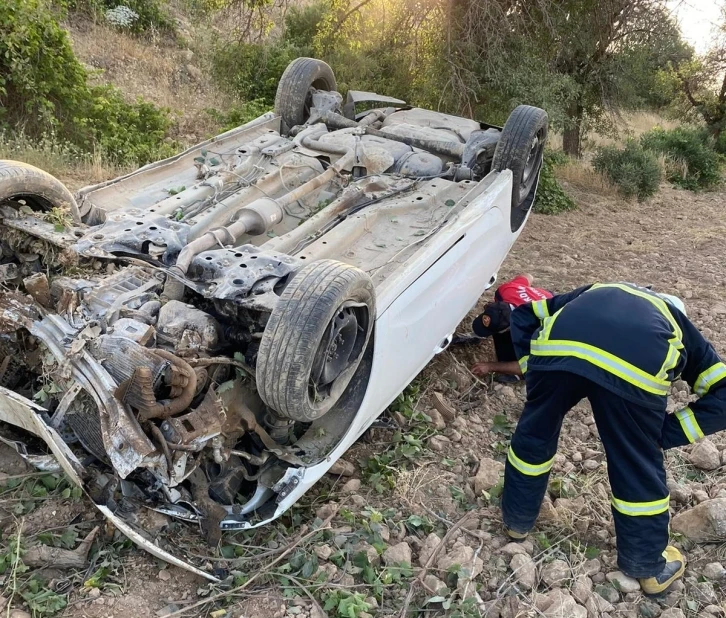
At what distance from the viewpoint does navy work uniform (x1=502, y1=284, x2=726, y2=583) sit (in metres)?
2.63

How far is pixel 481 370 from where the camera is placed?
450cm

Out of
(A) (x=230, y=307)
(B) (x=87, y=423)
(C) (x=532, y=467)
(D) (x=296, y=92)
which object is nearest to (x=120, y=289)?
(A) (x=230, y=307)

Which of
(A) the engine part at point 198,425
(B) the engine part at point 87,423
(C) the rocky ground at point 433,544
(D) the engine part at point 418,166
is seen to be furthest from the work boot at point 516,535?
(D) the engine part at point 418,166

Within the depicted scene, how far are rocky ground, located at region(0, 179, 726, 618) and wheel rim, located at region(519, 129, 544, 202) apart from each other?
156 cm

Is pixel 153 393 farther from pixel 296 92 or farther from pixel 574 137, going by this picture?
pixel 574 137

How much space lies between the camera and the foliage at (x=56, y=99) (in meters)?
6.62

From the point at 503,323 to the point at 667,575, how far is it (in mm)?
1681

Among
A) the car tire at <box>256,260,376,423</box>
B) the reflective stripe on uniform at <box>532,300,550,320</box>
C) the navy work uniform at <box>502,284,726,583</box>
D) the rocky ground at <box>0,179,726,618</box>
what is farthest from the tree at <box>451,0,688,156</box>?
the car tire at <box>256,260,376,423</box>

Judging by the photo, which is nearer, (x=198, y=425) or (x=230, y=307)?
(x=198, y=425)

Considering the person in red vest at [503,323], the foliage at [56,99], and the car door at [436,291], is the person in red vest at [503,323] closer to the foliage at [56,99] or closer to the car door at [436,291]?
the car door at [436,291]

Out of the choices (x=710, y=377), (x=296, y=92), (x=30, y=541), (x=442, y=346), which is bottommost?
(x=30, y=541)

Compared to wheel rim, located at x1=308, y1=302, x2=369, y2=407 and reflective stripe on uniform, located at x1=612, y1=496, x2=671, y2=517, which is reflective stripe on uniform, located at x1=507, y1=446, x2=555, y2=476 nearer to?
reflective stripe on uniform, located at x1=612, y1=496, x2=671, y2=517

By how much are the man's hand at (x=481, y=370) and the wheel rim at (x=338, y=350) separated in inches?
69.6

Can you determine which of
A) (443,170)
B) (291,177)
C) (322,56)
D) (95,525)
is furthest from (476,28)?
(95,525)
